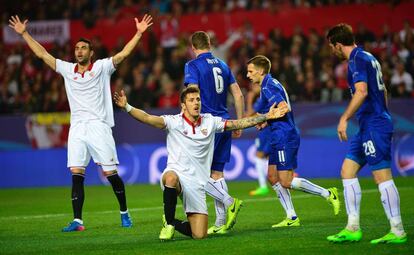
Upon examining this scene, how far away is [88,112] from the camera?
1155cm

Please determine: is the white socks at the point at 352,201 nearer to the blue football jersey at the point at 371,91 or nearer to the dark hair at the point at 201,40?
the blue football jersey at the point at 371,91

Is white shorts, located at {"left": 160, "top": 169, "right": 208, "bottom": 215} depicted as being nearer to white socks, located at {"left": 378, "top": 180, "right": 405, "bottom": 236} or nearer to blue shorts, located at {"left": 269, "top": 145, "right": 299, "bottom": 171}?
blue shorts, located at {"left": 269, "top": 145, "right": 299, "bottom": 171}

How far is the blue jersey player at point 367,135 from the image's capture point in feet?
28.6

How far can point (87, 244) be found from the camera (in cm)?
972

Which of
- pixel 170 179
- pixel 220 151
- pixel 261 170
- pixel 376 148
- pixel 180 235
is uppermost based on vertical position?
pixel 376 148

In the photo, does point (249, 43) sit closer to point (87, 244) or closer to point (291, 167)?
point (291, 167)

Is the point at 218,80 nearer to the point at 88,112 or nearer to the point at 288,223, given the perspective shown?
the point at 88,112

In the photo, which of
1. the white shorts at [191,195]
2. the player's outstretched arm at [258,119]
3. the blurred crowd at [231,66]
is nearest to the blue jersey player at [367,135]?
the player's outstretched arm at [258,119]

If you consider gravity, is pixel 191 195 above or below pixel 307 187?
above

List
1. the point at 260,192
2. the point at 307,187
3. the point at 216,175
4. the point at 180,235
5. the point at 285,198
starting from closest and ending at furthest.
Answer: the point at 180,235 → the point at 216,175 → the point at 285,198 → the point at 307,187 → the point at 260,192

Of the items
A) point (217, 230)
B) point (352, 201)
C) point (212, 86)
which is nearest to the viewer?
point (352, 201)

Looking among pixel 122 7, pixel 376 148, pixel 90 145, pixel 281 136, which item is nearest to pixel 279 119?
pixel 281 136

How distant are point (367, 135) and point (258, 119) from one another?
1.47 meters

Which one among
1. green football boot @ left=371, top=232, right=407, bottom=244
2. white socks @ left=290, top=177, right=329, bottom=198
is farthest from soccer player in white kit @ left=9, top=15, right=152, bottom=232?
green football boot @ left=371, top=232, right=407, bottom=244
